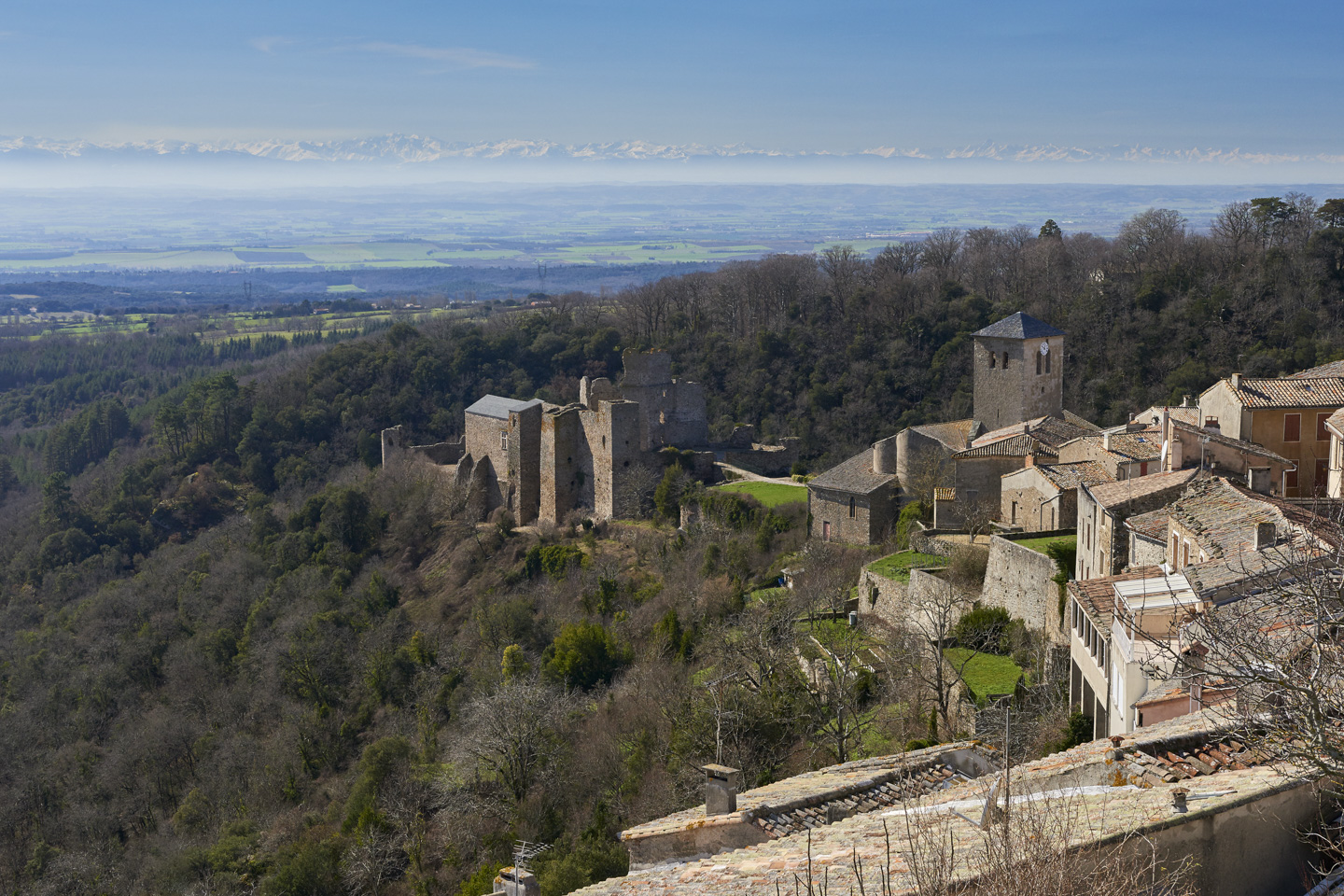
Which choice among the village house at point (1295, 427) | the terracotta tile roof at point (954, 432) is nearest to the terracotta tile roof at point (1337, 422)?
the village house at point (1295, 427)

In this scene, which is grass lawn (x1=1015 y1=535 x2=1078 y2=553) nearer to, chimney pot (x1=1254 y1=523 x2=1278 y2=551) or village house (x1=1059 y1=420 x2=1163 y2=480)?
village house (x1=1059 y1=420 x2=1163 y2=480)

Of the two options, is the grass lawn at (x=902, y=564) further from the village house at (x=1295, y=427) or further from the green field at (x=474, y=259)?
the green field at (x=474, y=259)

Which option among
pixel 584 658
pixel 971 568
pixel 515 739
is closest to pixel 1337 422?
pixel 971 568

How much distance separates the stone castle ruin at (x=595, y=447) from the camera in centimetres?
2897

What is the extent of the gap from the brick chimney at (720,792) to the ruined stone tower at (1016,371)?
19250 mm

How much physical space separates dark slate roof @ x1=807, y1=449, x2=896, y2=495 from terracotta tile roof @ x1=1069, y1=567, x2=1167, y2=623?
11.0 meters

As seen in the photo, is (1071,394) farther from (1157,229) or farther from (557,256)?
(557,256)

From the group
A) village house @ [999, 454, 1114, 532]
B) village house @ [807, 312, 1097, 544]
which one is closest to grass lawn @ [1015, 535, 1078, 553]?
village house @ [999, 454, 1114, 532]

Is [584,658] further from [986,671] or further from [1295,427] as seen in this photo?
[1295,427]

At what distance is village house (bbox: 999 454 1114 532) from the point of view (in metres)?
18.7

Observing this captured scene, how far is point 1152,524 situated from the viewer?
1416 cm

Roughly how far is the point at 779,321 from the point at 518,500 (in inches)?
867

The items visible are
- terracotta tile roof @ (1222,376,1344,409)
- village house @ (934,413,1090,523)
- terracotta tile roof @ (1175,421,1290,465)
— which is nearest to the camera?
terracotta tile roof @ (1175,421,1290,465)

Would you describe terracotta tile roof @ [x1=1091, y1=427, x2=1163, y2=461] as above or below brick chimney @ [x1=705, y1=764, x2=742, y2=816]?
above
